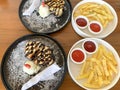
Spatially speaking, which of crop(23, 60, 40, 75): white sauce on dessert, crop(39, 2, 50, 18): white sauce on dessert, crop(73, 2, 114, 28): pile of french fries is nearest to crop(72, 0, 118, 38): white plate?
crop(73, 2, 114, 28): pile of french fries

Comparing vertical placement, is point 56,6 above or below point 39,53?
above

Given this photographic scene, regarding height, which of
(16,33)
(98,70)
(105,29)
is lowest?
(98,70)

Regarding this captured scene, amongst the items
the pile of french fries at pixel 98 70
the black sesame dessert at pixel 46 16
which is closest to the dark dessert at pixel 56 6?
the black sesame dessert at pixel 46 16

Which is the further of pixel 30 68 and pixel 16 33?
pixel 16 33

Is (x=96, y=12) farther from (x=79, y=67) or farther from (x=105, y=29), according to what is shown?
(x=79, y=67)

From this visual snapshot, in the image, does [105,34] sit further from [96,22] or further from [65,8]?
[65,8]

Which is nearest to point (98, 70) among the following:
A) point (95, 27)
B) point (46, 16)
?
point (95, 27)

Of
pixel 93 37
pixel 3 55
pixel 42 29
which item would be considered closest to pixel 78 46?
pixel 93 37
